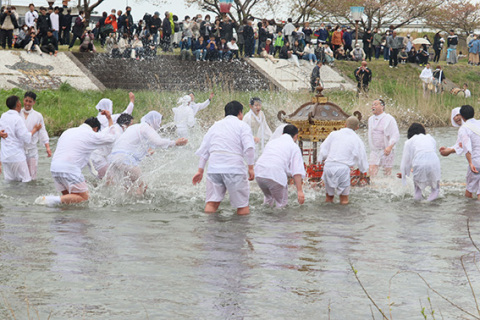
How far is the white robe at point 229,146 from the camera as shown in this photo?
31.8ft

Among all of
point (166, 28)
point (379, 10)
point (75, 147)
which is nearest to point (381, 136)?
point (75, 147)

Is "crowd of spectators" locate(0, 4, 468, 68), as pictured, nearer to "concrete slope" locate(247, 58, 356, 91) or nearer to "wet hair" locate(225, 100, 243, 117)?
"concrete slope" locate(247, 58, 356, 91)

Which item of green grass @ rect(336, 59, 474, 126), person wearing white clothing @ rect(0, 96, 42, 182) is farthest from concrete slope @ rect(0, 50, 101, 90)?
person wearing white clothing @ rect(0, 96, 42, 182)

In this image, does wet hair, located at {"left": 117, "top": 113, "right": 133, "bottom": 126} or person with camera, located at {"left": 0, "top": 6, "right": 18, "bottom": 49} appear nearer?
wet hair, located at {"left": 117, "top": 113, "right": 133, "bottom": 126}

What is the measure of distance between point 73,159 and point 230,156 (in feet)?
7.23

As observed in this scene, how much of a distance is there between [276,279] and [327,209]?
3980 mm

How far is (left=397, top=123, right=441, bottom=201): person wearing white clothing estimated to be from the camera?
11.1 m

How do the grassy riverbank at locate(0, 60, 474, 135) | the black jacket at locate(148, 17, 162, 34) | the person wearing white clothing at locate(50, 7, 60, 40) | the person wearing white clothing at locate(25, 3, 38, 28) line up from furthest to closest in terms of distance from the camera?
1. the black jacket at locate(148, 17, 162, 34)
2. the person wearing white clothing at locate(50, 7, 60, 40)
3. the person wearing white clothing at locate(25, 3, 38, 28)
4. the grassy riverbank at locate(0, 60, 474, 135)

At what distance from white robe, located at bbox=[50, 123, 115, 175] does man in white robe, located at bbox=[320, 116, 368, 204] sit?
308 cm

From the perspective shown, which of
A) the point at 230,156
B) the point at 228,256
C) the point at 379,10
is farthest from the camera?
the point at 379,10

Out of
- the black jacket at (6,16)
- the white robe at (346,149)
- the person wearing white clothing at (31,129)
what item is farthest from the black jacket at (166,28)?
the white robe at (346,149)

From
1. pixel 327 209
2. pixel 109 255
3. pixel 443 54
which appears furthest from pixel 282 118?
pixel 443 54

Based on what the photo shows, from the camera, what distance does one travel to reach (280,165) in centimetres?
1006

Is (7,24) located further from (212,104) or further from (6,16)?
(212,104)
